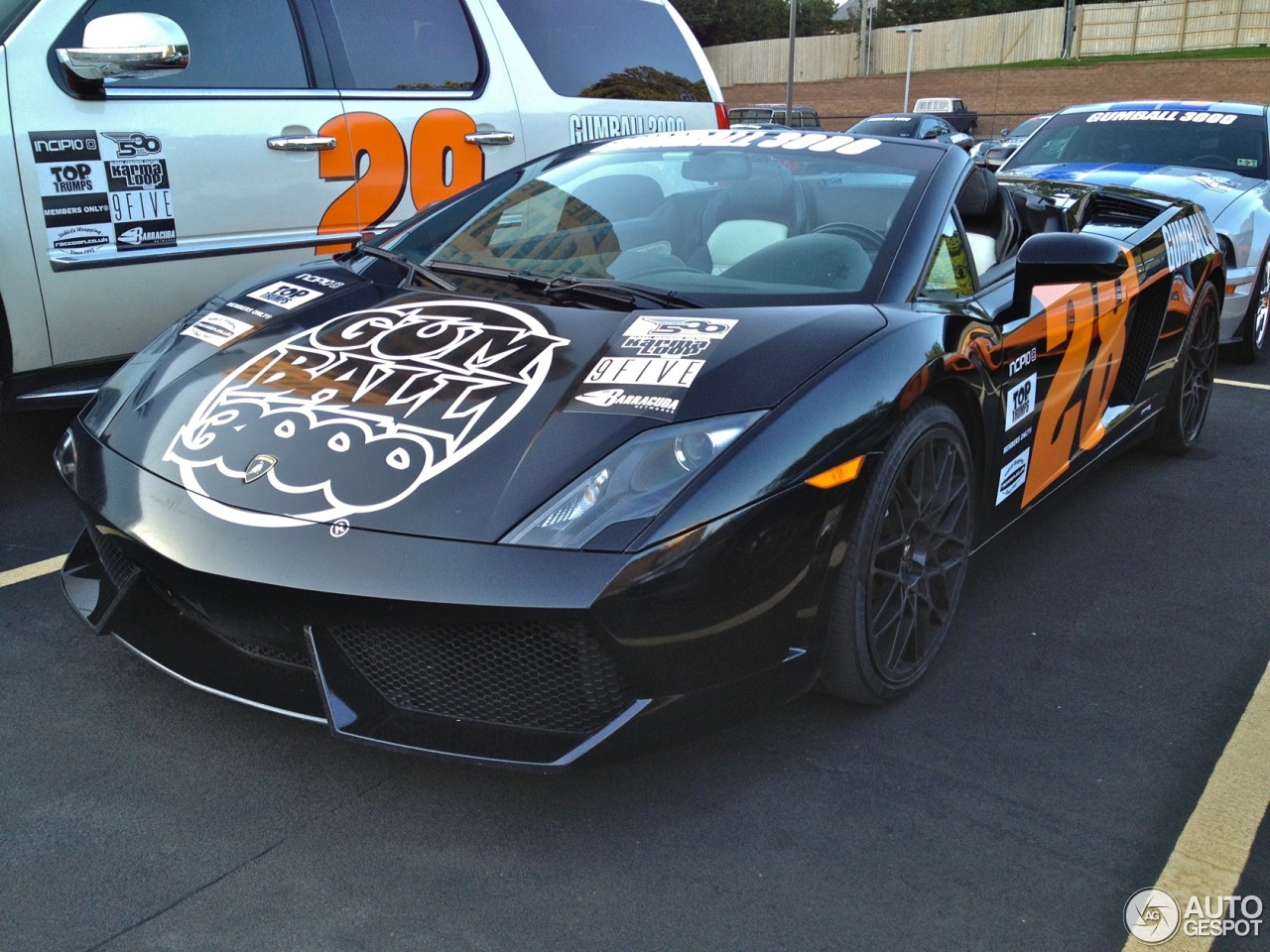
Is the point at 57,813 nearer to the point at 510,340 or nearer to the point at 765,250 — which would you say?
the point at 510,340

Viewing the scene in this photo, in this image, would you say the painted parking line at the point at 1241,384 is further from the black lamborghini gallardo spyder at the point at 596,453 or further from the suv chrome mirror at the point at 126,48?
the suv chrome mirror at the point at 126,48

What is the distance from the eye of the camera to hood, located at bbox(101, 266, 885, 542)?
2.13 m

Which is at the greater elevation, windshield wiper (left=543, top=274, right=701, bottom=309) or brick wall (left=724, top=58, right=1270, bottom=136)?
windshield wiper (left=543, top=274, right=701, bottom=309)

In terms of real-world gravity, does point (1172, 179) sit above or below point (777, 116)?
above

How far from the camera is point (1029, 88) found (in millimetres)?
44312

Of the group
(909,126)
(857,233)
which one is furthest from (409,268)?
(909,126)

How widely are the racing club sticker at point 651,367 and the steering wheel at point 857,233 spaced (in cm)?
56

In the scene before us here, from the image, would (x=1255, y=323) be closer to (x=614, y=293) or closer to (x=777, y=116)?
(x=614, y=293)

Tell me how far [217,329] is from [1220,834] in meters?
2.39

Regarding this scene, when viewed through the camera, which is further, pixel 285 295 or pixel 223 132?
pixel 223 132

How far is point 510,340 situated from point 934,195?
1.23 meters

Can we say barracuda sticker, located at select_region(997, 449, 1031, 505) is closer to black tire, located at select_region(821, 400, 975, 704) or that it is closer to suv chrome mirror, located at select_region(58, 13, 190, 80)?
black tire, located at select_region(821, 400, 975, 704)

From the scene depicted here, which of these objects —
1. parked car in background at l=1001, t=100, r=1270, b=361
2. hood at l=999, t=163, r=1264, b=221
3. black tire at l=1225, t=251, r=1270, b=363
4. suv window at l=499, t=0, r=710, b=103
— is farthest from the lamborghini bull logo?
black tire at l=1225, t=251, r=1270, b=363

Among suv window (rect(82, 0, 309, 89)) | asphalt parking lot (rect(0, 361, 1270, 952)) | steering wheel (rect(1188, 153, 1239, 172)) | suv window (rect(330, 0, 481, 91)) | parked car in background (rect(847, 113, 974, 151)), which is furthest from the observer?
parked car in background (rect(847, 113, 974, 151))
